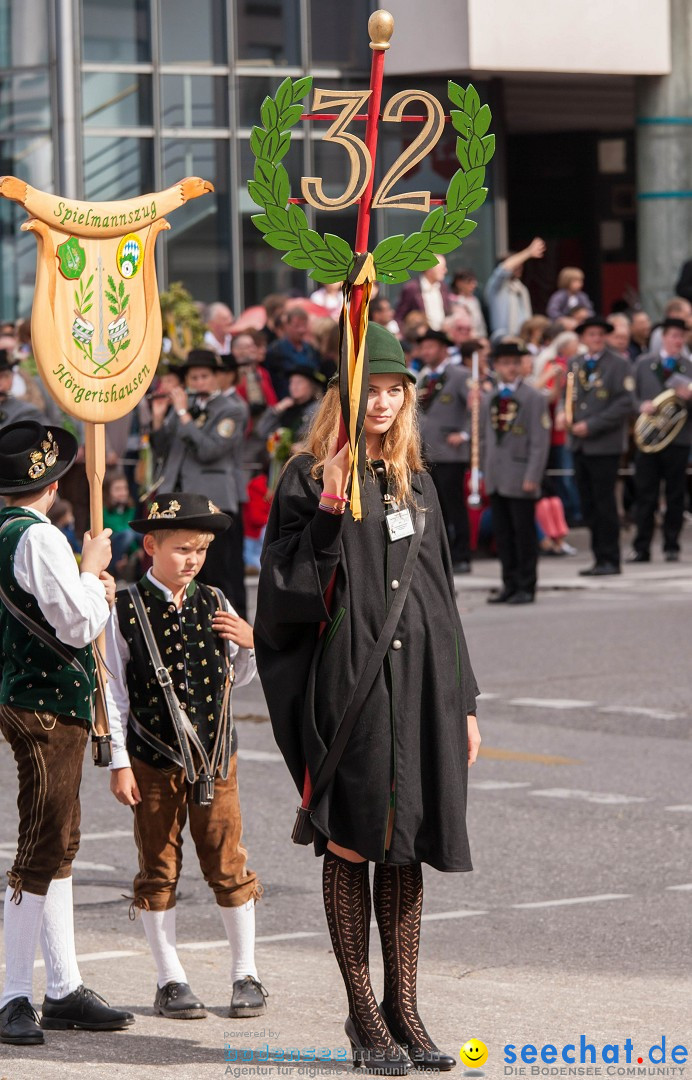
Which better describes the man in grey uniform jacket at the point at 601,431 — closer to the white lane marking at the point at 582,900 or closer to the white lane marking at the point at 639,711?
the white lane marking at the point at 639,711

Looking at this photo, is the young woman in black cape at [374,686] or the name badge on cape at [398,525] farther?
the name badge on cape at [398,525]

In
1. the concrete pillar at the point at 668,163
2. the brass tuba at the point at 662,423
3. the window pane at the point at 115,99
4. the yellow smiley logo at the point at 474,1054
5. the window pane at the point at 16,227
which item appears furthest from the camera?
the concrete pillar at the point at 668,163

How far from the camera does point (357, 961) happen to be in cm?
547

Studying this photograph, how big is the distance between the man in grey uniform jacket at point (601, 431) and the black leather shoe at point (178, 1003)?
42.5 feet

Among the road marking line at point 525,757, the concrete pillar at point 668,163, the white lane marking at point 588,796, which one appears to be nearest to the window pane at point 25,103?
the concrete pillar at point 668,163

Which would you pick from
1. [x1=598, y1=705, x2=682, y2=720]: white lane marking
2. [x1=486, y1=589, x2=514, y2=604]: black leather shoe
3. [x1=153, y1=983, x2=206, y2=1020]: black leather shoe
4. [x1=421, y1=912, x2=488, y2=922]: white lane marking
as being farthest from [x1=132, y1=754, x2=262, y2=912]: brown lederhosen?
[x1=486, y1=589, x2=514, y2=604]: black leather shoe

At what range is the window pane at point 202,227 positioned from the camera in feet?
92.3

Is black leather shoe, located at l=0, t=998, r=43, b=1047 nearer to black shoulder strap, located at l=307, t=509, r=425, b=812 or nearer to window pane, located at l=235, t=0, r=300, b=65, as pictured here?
black shoulder strap, located at l=307, t=509, r=425, b=812

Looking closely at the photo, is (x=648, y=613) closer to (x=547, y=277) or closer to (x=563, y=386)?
(x=563, y=386)

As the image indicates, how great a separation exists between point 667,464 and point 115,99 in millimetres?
11201

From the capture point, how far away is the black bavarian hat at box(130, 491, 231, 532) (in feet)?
20.4

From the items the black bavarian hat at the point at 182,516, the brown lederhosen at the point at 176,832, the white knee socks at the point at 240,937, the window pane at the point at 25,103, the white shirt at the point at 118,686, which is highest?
the window pane at the point at 25,103

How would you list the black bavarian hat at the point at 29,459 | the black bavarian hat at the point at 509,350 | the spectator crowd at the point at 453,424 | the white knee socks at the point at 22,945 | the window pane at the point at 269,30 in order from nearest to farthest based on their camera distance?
the white knee socks at the point at 22,945 → the black bavarian hat at the point at 29,459 → the spectator crowd at the point at 453,424 → the black bavarian hat at the point at 509,350 → the window pane at the point at 269,30

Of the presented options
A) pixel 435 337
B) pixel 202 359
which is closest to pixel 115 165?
pixel 435 337
